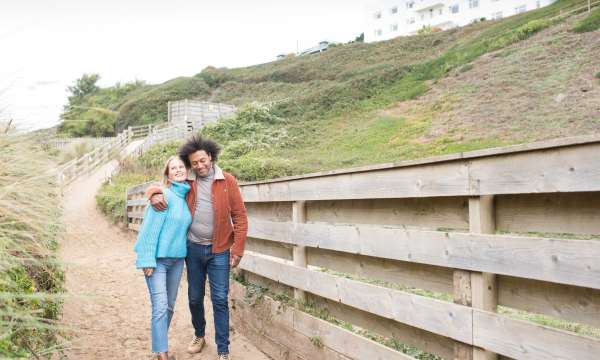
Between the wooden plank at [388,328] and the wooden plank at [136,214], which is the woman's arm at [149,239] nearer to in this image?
the wooden plank at [388,328]

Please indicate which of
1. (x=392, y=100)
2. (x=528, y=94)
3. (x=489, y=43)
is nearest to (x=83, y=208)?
(x=392, y=100)

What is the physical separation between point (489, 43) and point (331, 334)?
78.0ft

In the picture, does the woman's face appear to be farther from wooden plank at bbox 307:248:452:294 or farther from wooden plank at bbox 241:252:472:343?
wooden plank at bbox 307:248:452:294

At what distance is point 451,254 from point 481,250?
214 mm

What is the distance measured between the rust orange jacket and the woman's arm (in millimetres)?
255

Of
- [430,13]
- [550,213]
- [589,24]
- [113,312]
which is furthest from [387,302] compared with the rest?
[430,13]

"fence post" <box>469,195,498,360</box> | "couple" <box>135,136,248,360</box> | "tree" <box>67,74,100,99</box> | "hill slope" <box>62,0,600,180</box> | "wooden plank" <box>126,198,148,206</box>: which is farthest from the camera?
"tree" <box>67,74,100,99</box>

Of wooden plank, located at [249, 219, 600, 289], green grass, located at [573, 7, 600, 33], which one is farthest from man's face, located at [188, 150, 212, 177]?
green grass, located at [573, 7, 600, 33]

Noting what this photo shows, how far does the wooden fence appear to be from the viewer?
204cm

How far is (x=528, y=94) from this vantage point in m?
16.1

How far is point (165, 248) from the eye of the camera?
13.5 ft

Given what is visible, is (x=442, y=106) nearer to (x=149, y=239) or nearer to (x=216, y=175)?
(x=216, y=175)

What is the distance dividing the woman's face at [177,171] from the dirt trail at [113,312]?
1.03 m

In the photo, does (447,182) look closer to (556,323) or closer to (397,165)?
(397,165)
